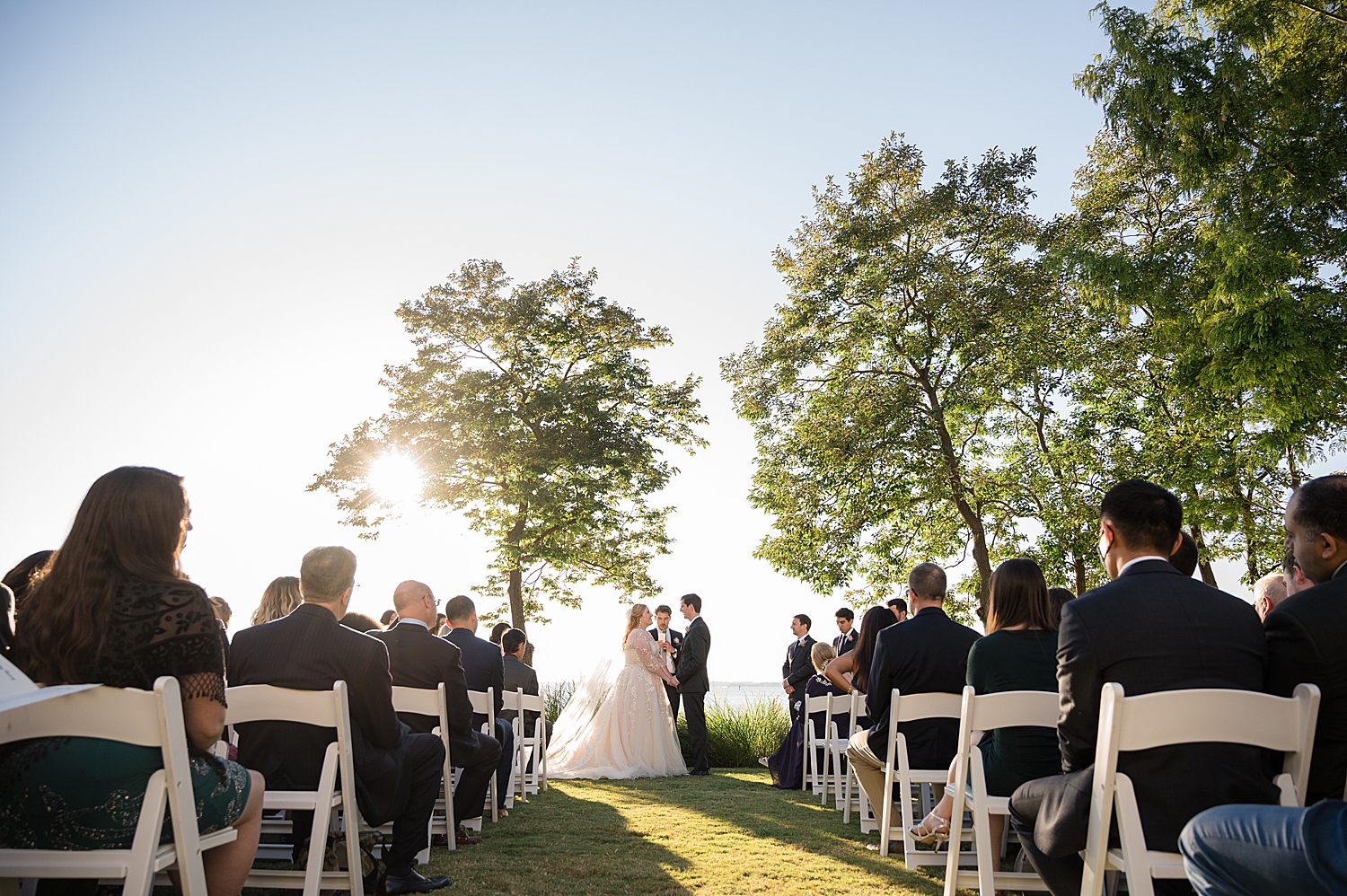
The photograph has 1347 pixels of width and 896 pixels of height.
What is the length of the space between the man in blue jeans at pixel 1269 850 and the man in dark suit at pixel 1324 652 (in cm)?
115

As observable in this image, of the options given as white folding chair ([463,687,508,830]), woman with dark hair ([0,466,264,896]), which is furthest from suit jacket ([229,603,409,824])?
white folding chair ([463,687,508,830])

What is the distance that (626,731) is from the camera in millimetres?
12258

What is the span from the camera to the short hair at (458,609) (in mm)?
7891

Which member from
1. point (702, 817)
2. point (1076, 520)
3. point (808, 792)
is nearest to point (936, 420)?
point (1076, 520)

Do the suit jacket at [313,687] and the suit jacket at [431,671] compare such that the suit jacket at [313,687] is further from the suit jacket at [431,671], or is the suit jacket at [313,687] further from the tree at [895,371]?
the tree at [895,371]

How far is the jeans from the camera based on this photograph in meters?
1.79

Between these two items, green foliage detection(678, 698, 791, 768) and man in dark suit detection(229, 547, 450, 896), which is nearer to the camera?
man in dark suit detection(229, 547, 450, 896)

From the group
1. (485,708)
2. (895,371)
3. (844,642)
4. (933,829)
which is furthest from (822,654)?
(895,371)

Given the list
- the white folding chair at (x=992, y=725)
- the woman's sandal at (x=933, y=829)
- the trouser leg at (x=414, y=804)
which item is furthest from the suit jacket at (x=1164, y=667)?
the trouser leg at (x=414, y=804)

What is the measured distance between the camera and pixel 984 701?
12.8 ft

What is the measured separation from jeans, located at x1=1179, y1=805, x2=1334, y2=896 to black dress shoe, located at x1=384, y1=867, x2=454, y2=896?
13.0ft

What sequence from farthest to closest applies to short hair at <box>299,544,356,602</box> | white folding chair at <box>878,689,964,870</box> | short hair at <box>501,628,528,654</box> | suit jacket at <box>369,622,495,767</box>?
short hair at <box>501,628,528,654</box> → suit jacket at <box>369,622,495,767</box> → white folding chair at <box>878,689,964,870</box> → short hair at <box>299,544,356,602</box>

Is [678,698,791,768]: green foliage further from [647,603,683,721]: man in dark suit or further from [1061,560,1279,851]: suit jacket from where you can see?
[1061,560,1279,851]: suit jacket

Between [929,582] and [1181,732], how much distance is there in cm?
358
